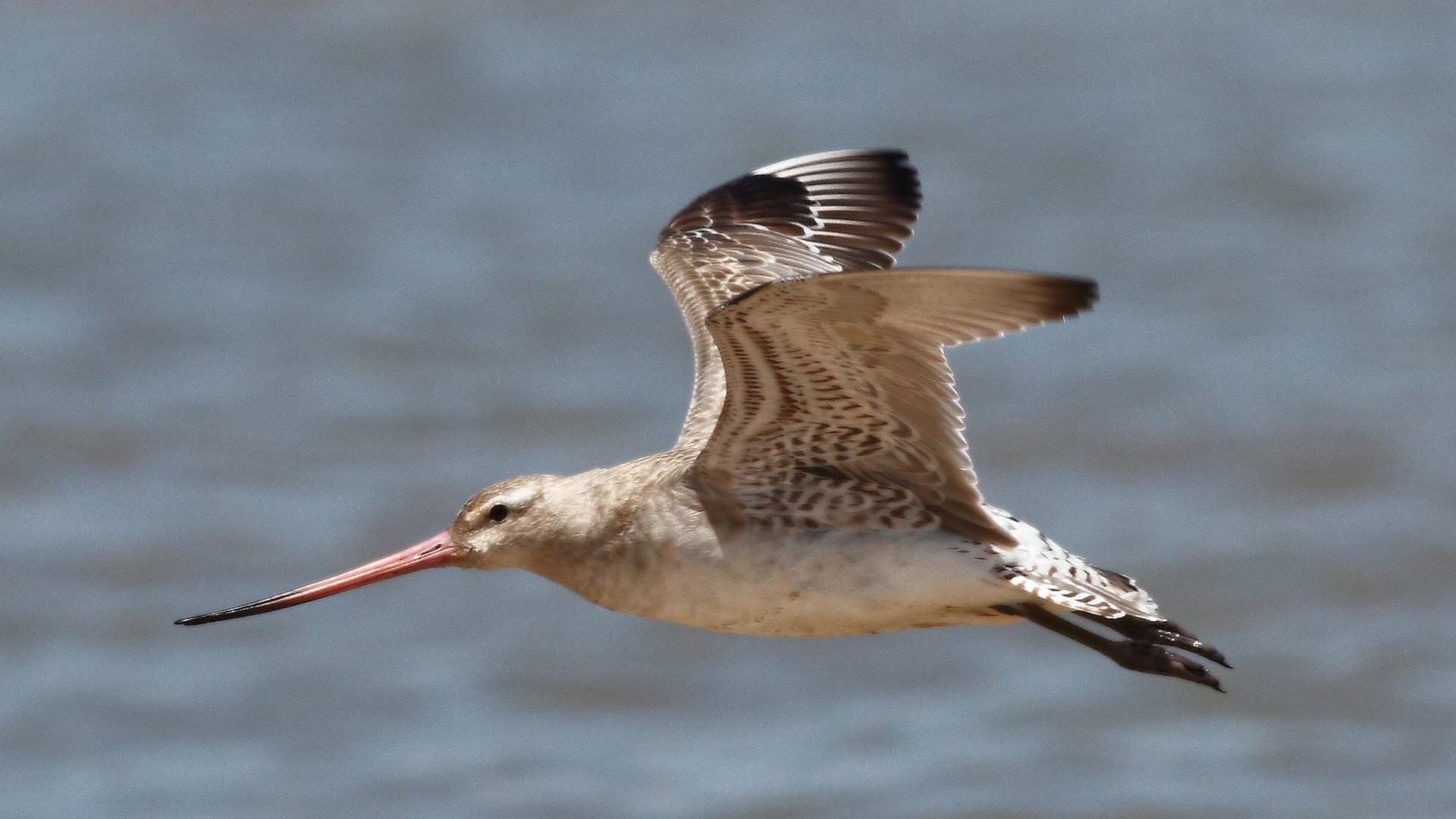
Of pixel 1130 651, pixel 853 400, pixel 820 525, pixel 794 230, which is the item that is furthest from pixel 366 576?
pixel 1130 651

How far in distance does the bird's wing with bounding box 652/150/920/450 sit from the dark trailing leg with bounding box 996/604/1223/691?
133 centimetres

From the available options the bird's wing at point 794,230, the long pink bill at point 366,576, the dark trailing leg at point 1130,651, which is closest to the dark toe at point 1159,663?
the dark trailing leg at point 1130,651

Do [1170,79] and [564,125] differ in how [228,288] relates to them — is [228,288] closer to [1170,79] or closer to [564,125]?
[564,125]

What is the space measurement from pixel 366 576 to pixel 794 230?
5.57ft

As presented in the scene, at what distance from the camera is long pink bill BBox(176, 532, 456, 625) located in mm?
5848

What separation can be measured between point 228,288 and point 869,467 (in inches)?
356

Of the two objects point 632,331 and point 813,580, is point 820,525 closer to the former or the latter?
point 813,580

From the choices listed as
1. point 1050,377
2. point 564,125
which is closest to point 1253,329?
point 1050,377

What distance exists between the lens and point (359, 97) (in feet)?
53.2

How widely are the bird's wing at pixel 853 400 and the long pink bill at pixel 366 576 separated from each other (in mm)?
773

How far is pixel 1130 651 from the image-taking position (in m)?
5.56

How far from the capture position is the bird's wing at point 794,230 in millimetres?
6621

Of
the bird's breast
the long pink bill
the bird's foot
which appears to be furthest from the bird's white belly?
the long pink bill

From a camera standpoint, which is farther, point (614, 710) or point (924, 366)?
point (614, 710)
